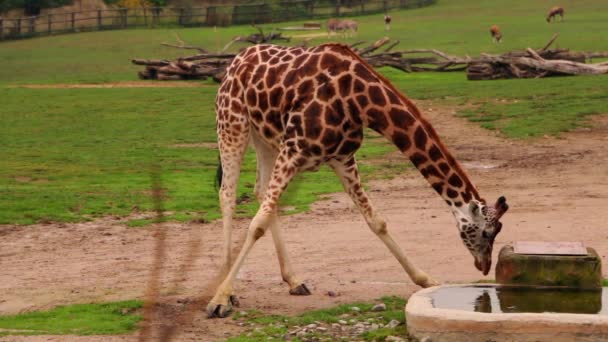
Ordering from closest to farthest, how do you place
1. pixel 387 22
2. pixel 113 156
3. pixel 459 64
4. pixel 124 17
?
pixel 113 156
pixel 459 64
pixel 387 22
pixel 124 17

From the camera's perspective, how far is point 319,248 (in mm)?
10969

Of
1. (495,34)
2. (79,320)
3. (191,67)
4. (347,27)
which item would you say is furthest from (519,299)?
(347,27)

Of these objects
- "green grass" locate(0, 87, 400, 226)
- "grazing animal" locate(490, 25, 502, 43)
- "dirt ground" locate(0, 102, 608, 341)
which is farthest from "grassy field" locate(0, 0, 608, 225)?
"dirt ground" locate(0, 102, 608, 341)

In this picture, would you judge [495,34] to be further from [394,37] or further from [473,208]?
[473,208]

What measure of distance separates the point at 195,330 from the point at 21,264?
2.88 meters

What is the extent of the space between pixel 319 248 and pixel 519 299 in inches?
130

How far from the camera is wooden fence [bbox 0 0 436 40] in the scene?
177ft

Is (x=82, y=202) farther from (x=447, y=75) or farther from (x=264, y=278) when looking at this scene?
(x=447, y=75)

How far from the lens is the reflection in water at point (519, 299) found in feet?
25.1

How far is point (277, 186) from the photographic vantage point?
8.68 m

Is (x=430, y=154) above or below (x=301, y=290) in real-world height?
above

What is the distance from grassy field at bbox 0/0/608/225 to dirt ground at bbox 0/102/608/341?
74cm

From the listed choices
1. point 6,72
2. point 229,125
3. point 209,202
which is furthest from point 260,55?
point 6,72

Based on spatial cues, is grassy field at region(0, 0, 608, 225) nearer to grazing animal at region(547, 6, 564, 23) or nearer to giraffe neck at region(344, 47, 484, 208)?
giraffe neck at region(344, 47, 484, 208)
